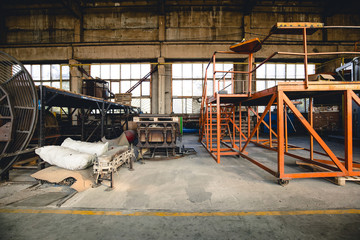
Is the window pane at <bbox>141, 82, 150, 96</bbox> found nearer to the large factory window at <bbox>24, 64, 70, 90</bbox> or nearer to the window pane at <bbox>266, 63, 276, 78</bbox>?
the large factory window at <bbox>24, 64, 70, 90</bbox>

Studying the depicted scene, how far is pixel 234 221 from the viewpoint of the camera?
210 cm

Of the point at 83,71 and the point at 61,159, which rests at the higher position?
the point at 83,71

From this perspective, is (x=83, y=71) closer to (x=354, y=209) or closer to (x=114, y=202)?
(x=114, y=202)

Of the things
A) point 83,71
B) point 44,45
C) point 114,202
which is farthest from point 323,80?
point 44,45

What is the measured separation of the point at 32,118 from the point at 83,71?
1076 cm

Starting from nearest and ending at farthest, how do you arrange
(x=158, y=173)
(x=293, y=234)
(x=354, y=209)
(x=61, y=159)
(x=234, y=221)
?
(x=293, y=234) → (x=234, y=221) → (x=354, y=209) → (x=61, y=159) → (x=158, y=173)

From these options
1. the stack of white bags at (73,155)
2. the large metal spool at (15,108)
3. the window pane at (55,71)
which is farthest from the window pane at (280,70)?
the window pane at (55,71)

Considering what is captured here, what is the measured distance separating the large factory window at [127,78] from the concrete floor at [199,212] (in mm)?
10435

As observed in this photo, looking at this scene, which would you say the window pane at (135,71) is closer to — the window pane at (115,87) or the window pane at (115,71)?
the window pane at (115,71)

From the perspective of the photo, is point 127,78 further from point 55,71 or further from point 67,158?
point 67,158

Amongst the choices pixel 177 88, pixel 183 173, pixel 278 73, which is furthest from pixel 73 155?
pixel 278 73

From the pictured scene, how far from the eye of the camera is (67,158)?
3.12m

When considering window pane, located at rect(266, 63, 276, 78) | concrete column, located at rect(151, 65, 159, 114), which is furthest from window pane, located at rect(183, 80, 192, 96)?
window pane, located at rect(266, 63, 276, 78)

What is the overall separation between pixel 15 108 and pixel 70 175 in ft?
7.41
